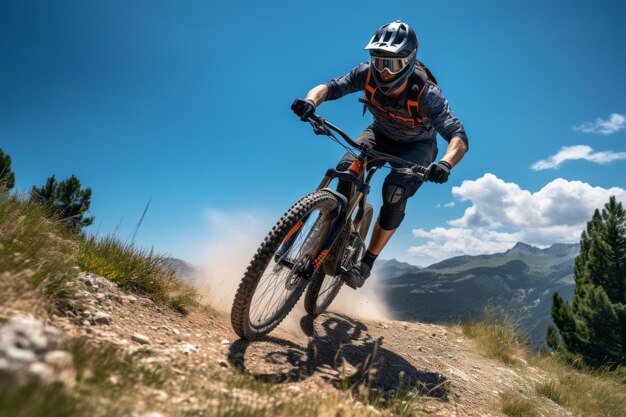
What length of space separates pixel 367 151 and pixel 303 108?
36.5 inches

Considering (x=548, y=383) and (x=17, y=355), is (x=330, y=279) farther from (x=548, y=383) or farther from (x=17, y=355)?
(x=17, y=355)

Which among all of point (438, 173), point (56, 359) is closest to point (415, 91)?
point (438, 173)

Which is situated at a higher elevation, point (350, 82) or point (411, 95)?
point (350, 82)

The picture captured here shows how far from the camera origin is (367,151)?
4.80 meters

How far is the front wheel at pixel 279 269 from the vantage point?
366 centimetres

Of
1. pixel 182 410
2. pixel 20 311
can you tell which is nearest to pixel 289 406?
pixel 182 410

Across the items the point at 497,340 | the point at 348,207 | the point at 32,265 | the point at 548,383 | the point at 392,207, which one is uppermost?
the point at 392,207

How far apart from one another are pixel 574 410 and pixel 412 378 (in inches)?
116

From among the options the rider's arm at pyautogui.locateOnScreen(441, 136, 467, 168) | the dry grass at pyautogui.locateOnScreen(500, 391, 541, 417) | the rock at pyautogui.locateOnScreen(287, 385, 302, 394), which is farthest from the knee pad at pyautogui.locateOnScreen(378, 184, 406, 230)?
the rock at pyautogui.locateOnScreen(287, 385, 302, 394)

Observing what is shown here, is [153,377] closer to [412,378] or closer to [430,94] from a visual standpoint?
[412,378]

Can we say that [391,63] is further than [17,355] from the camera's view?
Answer: Yes

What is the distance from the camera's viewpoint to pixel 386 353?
224 inches

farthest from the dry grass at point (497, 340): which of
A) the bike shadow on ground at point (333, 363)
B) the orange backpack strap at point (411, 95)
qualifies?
the orange backpack strap at point (411, 95)

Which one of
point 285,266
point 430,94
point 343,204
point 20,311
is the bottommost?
point 20,311
